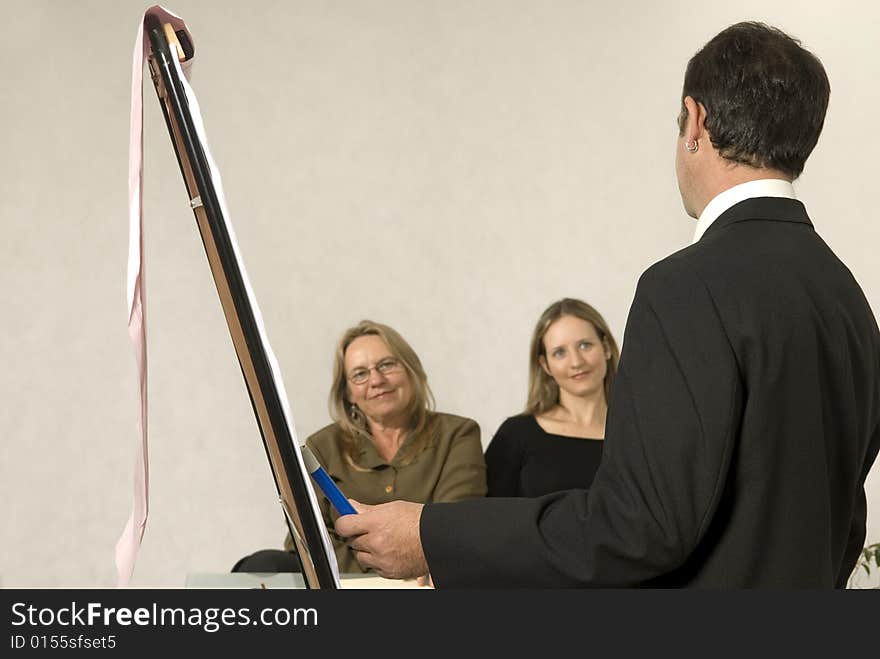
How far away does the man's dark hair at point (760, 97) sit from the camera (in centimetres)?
122

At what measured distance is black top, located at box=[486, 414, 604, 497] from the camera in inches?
145

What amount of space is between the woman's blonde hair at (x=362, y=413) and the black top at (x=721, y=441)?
2.57 metres

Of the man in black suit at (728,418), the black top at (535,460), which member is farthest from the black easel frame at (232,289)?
the black top at (535,460)

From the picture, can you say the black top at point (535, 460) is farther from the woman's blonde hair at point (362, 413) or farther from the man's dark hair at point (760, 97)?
the man's dark hair at point (760, 97)

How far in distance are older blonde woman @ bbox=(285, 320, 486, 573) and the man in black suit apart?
2.39 metres

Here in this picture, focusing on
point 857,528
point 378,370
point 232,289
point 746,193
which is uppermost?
point 378,370

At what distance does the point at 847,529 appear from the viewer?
1209 mm

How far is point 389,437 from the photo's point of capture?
3779mm

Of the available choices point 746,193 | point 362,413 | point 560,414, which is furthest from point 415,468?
point 746,193

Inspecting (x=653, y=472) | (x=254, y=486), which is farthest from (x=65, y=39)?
(x=653, y=472)

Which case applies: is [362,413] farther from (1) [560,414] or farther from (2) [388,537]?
(2) [388,537]

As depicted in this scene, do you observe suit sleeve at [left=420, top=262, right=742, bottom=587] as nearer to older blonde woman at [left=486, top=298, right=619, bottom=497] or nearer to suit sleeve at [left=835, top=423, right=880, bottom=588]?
suit sleeve at [left=835, top=423, right=880, bottom=588]

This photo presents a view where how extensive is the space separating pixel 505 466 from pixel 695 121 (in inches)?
104

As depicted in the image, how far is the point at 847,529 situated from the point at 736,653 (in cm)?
39
